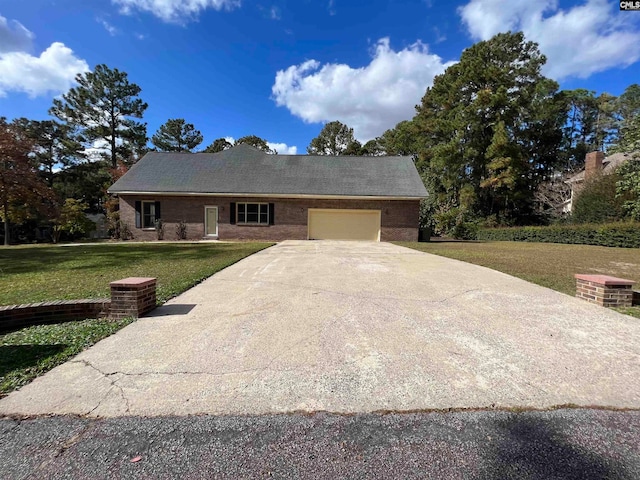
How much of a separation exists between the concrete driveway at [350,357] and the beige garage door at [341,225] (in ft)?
43.0

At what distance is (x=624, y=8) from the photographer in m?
6.64

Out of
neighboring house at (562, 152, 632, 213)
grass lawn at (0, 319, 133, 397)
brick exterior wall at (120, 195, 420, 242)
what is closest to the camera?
grass lawn at (0, 319, 133, 397)

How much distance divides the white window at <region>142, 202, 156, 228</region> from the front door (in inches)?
119

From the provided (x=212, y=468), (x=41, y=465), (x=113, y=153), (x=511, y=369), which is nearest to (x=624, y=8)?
(x=511, y=369)

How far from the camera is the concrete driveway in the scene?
7.75ft

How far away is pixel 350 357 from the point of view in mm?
3064

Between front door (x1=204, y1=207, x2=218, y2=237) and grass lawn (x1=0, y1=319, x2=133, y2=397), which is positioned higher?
front door (x1=204, y1=207, x2=218, y2=237)

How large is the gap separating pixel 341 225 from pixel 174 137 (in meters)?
34.3

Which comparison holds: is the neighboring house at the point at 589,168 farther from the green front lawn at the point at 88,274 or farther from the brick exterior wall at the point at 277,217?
the green front lawn at the point at 88,274

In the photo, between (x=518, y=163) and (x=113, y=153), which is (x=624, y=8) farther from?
(x=113, y=153)

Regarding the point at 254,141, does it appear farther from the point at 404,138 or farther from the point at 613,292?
the point at 613,292

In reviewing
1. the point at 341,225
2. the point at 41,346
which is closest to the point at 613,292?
the point at 41,346

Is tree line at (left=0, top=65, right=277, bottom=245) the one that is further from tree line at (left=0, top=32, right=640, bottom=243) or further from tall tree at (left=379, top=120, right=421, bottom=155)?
tall tree at (left=379, top=120, right=421, bottom=155)

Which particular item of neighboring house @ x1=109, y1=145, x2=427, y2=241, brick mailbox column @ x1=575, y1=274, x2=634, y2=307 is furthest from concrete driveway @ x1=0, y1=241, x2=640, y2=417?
neighboring house @ x1=109, y1=145, x2=427, y2=241
